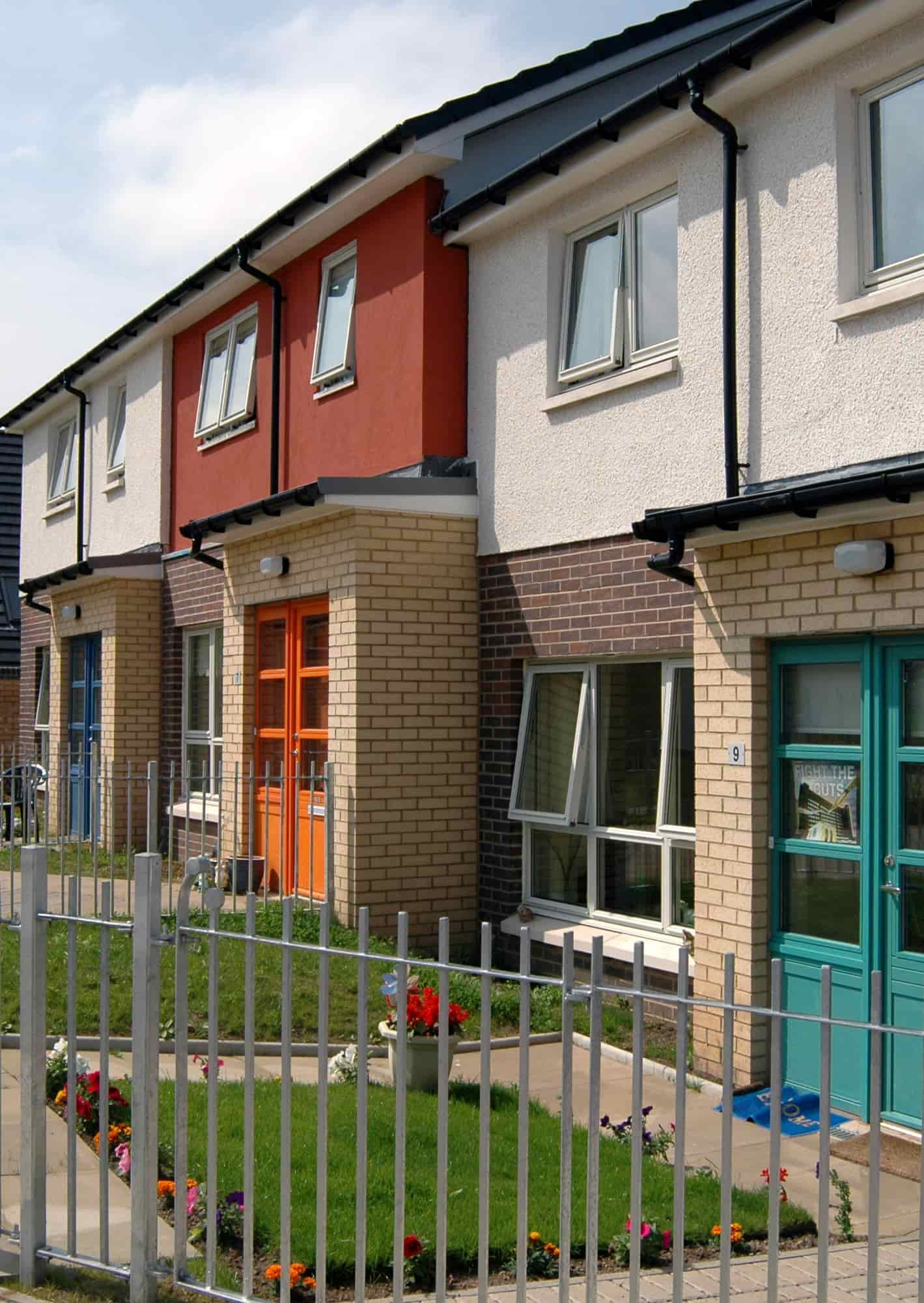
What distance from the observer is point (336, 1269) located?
15.1 ft

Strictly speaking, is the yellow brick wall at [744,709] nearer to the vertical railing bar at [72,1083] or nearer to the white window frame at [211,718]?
the vertical railing bar at [72,1083]

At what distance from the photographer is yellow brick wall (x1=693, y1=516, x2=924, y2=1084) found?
685 cm

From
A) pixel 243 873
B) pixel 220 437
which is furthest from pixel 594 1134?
pixel 220 437

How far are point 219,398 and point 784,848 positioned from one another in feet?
30.2

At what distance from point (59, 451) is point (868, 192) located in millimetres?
15174

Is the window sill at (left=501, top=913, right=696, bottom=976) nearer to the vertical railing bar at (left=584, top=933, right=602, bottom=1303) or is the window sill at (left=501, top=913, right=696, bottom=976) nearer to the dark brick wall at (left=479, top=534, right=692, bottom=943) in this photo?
the dark brick wall at (left=479, top=534, right=692, bottom=943)

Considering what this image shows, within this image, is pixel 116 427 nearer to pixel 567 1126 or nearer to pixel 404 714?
pixel 404 714

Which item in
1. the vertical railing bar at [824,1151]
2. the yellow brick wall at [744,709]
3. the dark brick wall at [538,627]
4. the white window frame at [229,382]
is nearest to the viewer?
the vertical railing bar at [824,1151]

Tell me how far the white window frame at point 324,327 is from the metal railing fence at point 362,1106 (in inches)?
290

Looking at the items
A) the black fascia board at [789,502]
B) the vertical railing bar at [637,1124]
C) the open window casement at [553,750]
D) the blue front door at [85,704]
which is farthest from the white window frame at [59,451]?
the vertical railing bar at [637,1124]

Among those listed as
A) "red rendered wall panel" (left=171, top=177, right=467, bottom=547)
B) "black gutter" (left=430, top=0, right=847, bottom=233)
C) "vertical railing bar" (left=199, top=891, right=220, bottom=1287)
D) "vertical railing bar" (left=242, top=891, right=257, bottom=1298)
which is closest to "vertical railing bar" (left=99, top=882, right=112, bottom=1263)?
"vertical railing bar" (left=199, top=891, right=220, bottom=1287)

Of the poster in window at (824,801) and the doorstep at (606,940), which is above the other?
the poster in window at (824,801)

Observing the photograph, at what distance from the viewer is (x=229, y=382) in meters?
14.4

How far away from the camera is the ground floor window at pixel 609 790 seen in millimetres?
8594
